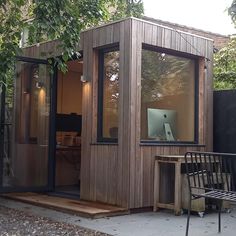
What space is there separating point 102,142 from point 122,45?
60.4 inches

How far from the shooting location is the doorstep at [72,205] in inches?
254

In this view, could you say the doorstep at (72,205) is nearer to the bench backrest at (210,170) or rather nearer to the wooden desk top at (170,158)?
the wooden desk top at (170,158)

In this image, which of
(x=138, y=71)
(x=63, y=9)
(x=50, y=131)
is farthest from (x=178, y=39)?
(x=50, y=131)

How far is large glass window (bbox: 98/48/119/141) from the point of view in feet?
23.7

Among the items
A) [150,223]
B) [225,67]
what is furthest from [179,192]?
[225,67]

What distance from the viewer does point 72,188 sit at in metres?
9.08

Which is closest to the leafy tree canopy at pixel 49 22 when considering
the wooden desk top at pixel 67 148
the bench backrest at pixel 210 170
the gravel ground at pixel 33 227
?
the gravel ground at pixel 33 227

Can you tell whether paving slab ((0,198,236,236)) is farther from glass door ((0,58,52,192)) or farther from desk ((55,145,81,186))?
desk ((55,145,81,186))

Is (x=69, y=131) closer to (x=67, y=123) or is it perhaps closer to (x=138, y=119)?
(x=67, y=123)

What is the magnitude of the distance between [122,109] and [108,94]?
1.97ft

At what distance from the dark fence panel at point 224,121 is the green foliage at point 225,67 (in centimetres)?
316

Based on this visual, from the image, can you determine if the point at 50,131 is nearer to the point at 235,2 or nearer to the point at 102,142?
the point at 102,142

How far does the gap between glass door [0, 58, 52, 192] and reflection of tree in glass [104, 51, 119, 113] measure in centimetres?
133

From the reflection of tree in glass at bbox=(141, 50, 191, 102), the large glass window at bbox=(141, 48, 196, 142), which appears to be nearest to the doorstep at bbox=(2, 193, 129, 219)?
the large glass window at bbox=(141, 48, 196, 142)
